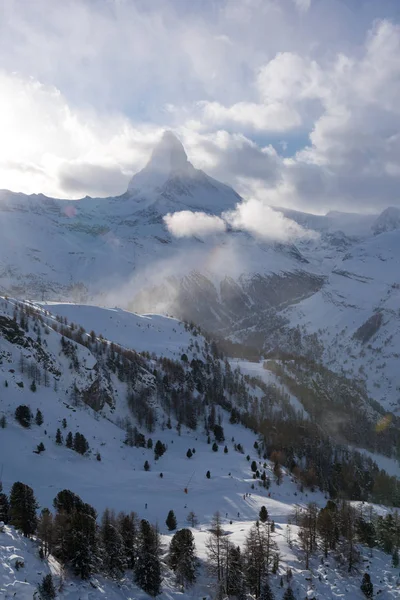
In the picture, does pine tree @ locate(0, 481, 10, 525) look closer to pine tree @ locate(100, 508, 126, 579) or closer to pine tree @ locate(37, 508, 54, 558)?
pine tree @ locate(37, 508, 54, 558)

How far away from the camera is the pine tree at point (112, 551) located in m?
54.9

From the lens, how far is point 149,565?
55625mm

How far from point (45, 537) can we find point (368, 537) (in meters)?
54.3

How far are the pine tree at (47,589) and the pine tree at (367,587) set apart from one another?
4449cm

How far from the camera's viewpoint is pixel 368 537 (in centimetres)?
7481

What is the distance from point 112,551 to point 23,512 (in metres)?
12.3

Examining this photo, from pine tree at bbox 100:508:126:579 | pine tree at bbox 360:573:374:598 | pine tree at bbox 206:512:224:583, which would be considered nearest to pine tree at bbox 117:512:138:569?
pine tree at bbox 100:508:126:579

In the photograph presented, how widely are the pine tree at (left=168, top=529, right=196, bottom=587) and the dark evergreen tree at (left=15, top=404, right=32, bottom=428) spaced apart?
2105 inches

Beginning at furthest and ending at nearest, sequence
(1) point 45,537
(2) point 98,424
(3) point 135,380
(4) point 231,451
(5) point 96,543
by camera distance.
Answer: (3) point 135,380 < (4) point 231,451 < (2) point 98,424 < (5) point 96,543 < (1) point 45,537

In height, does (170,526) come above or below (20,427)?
below

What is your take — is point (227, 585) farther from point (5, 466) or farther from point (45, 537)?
point (5, 466)

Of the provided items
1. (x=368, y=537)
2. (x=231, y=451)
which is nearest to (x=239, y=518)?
(x=368, y=537)

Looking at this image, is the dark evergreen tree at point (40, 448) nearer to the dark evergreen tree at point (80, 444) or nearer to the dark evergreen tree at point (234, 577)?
the dark evergreen tree at point (80, 444)

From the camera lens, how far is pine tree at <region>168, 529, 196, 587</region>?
57.8 m
